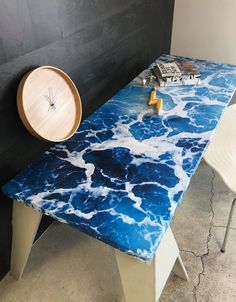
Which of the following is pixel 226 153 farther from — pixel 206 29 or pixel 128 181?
pixel 206 29

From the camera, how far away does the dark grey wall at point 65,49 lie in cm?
91

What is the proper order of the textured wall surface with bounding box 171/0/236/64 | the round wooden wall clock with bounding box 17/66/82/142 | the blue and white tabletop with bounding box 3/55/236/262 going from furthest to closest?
the textured wall surface with bounding box 171/0/236/64, the round wooden wall clock with bounding box 17/66/82/142, the blue and white tabletop with bounding box 3/55/236/262

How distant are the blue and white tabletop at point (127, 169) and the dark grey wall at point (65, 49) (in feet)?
0.41

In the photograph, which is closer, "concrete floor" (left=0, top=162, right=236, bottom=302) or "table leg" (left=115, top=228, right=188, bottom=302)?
"table leg" (left=115, top=228, right=188, bottom=302)

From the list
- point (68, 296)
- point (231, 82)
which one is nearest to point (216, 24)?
point (231, 82)

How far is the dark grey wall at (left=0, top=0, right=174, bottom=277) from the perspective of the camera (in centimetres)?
91

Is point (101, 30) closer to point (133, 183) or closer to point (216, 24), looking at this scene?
point (133, 183)

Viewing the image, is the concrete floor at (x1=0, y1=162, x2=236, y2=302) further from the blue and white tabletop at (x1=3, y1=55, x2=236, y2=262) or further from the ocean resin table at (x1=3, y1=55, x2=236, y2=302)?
the blue and white tabletop at (x1=3, y1=55, x2=236, y2=262)

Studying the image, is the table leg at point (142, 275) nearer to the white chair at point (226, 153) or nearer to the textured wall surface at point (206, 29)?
the white chair at point (226, 153)

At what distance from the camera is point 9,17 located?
851mm

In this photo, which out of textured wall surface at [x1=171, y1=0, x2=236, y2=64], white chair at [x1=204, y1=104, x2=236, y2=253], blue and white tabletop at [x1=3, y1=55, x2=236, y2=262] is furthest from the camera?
textured wall surface at [x1=171, y1=0, x2=236, y2=64]

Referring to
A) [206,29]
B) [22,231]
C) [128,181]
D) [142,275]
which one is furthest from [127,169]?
[206,29]

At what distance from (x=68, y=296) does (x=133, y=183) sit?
2.04ft

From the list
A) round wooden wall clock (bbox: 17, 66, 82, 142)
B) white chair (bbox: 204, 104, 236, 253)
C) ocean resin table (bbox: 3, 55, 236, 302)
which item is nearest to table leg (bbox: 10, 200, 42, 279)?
ocean resin table (bbox: 3, 55, 236, 302)
